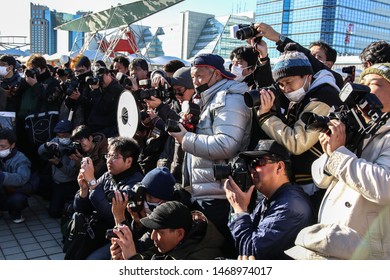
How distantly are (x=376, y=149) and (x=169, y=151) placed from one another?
5.49ft

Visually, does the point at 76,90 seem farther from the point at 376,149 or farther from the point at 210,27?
the point at 210,27

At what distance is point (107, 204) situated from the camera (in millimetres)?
2721

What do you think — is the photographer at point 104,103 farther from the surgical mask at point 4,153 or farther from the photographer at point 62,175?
the surgical mask at point 4,153

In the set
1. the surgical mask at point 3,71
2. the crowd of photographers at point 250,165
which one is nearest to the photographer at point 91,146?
the crowd of photographers at point 250,165

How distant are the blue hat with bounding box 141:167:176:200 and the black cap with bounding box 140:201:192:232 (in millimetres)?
394

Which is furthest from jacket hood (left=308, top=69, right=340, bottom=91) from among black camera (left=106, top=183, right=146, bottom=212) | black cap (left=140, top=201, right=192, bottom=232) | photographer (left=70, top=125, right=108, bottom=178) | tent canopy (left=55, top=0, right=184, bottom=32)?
tent canopy (left=55, top=0, right=184, bottom=32)

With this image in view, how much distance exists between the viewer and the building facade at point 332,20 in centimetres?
5619

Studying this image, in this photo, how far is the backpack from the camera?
8.97ft

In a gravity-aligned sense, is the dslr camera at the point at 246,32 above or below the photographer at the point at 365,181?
above

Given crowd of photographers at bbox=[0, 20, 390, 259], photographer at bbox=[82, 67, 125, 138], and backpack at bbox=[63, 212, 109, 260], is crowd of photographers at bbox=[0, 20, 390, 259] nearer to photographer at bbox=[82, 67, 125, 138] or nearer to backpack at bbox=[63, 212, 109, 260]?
backpack at bbox=[63, 212, 109, 260]

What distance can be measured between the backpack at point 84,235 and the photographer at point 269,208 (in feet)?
4.48

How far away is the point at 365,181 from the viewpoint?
1386 millimetres

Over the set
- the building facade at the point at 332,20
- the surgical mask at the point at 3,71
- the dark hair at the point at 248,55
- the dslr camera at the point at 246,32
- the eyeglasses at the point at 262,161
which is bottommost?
the eyeglasses at the point at 262,161

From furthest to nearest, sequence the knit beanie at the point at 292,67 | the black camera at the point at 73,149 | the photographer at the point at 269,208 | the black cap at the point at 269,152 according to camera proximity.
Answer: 1. the black camera at the point at 73,149
2. the knit beanie at the point at 292,67
3. the black cap at the point at 269,152
4. the photographer at the point at 269,208
